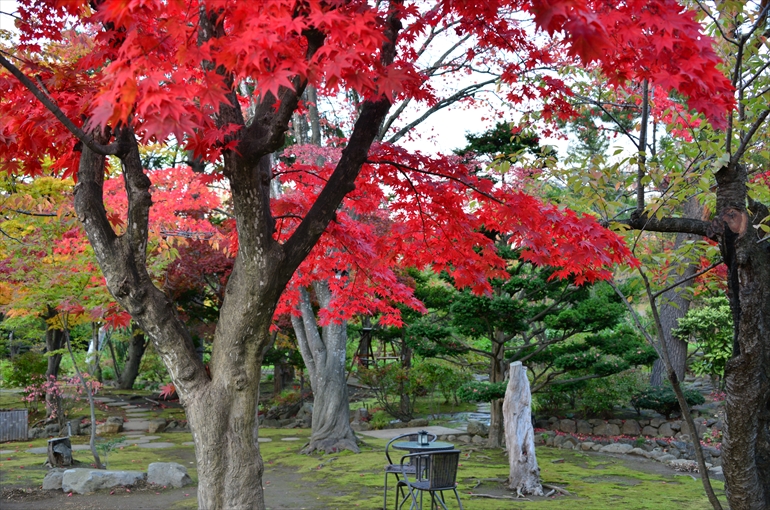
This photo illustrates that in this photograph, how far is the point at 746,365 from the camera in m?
3.36

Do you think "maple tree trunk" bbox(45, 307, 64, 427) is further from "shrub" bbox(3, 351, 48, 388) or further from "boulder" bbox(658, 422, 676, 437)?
"boulder" bbox(658, 422, 676, 437)

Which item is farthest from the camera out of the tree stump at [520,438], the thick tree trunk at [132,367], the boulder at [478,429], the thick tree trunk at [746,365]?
the thick tree trunk at [132,367]

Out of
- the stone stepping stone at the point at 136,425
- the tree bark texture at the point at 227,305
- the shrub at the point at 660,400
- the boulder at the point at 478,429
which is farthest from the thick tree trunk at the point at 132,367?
the tree bark texture at the point at 227,305

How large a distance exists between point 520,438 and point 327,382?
3.91 meters

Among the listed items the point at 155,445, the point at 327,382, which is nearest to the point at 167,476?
the point at 327,382

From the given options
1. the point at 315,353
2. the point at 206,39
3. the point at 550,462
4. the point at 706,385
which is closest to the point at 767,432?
the point at 206,39

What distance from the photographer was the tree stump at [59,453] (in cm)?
859

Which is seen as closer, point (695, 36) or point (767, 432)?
point (695, 36)

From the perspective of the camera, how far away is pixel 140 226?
13.1 ft

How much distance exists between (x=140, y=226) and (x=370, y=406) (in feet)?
37.1

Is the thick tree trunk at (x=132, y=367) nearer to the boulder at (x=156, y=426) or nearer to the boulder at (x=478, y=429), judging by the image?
the boulder at (x=156, y=426)

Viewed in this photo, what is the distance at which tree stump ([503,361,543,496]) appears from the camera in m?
7.08

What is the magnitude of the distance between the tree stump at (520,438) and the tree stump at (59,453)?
19.1 ft

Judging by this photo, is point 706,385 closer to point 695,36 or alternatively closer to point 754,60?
point 754,60
